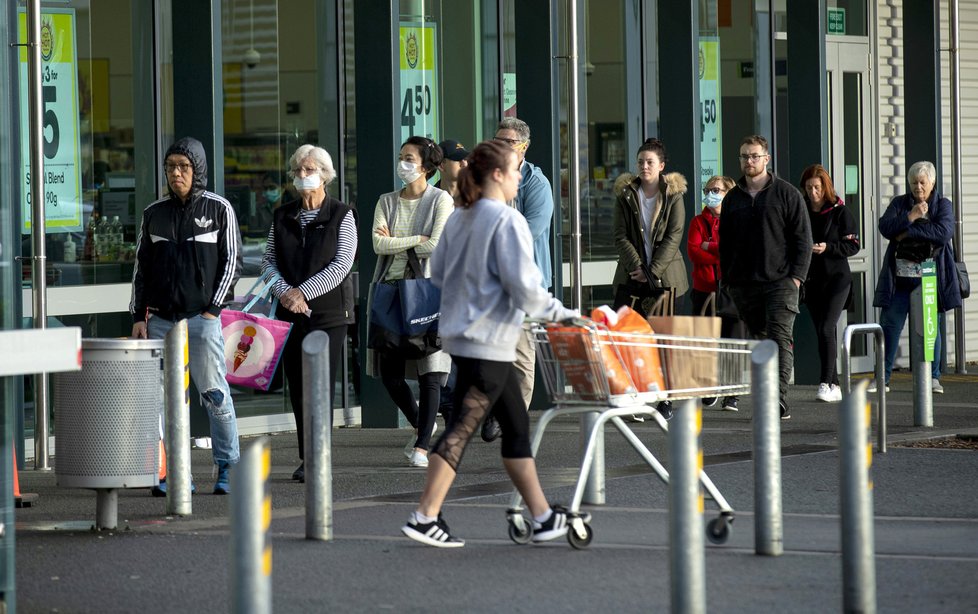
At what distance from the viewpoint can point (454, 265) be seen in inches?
288

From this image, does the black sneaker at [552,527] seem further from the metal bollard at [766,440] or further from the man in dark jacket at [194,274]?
the man in dark jacket at [194,274]

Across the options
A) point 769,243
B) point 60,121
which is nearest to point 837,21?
point 769,243

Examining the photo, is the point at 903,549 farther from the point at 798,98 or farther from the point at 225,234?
the point at 798,98

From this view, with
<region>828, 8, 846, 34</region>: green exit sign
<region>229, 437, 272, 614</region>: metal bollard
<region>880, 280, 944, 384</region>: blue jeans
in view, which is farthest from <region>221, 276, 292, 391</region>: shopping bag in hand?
<region>828, 8, 846, 34</region>: green exit sign

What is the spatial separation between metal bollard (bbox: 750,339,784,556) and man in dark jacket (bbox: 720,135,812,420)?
16.7ft

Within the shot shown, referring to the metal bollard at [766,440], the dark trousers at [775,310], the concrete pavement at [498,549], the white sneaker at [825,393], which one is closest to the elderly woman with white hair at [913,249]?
the white sneaker at [825,393]

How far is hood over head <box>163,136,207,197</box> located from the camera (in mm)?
9039

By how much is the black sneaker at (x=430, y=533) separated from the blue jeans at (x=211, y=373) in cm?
212

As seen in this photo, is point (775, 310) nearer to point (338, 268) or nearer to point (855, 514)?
point (338, 268)

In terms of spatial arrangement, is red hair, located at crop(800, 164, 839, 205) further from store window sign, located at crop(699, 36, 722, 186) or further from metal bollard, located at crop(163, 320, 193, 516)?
metal bollard, located at crop(163, 320, 193, 516)

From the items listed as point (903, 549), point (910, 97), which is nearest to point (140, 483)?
point (903, 549)

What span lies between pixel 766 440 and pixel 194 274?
133 inches

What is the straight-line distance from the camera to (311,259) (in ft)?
31.6

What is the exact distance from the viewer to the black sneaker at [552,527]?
7.34 meters
